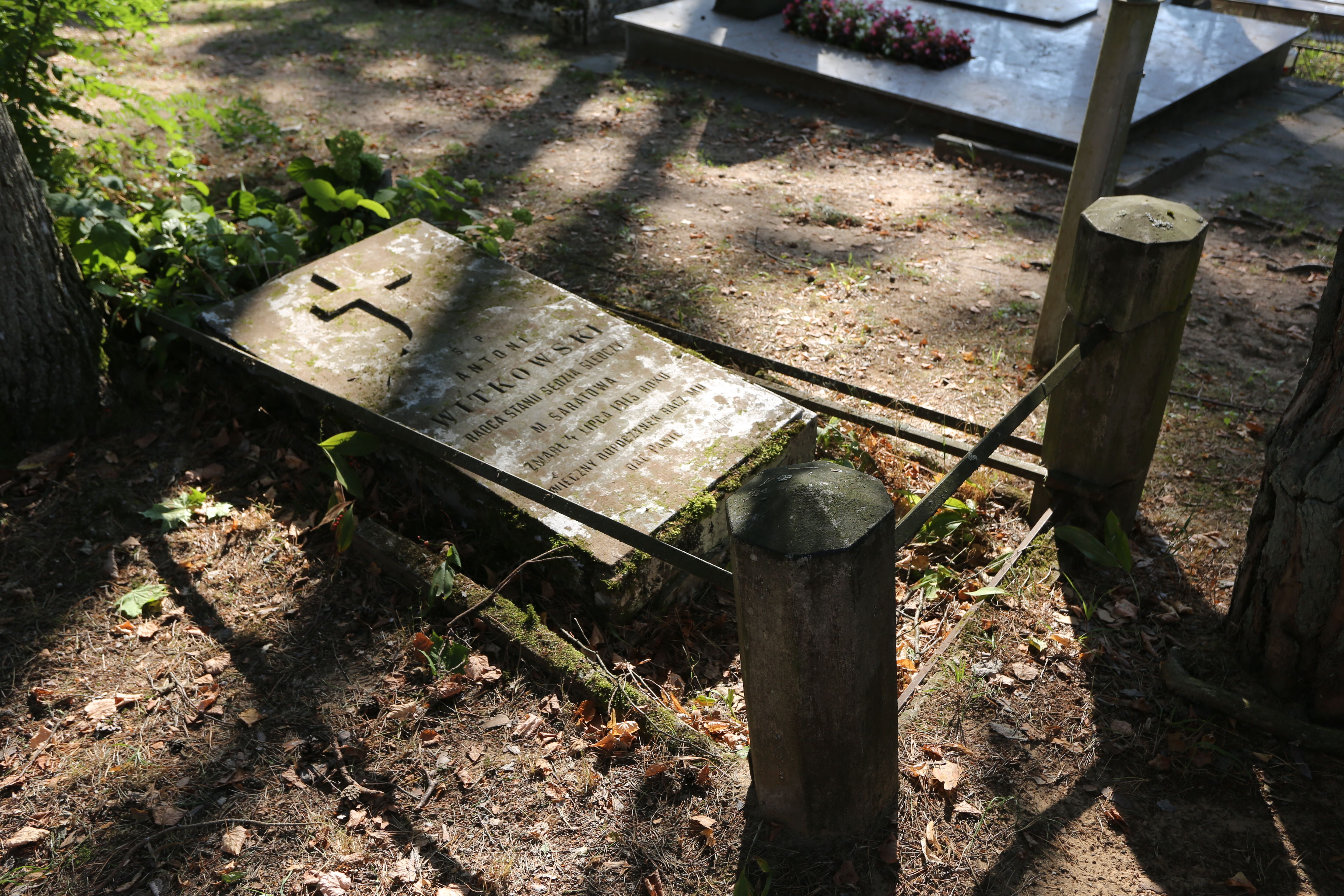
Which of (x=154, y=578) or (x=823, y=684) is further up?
(x=823, y=684)

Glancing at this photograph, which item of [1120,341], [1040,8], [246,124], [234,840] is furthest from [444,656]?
[1040,8]

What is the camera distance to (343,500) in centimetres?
360

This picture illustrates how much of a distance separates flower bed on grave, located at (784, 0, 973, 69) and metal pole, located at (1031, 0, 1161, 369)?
195 inches

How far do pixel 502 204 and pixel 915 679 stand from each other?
5046mm

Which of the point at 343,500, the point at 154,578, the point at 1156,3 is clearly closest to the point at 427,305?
the point at 343,500

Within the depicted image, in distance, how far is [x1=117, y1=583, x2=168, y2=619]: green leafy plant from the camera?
329 cm

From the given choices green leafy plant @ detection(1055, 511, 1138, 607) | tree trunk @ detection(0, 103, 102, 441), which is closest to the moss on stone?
green leafy plant @ detection(1055, 511, 1138, 607)

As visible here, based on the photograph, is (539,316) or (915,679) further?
(539,316)

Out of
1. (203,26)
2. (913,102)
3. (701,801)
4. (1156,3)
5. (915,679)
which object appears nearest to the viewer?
(701,801)

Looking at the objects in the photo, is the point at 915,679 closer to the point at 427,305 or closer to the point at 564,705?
the point at 564,705

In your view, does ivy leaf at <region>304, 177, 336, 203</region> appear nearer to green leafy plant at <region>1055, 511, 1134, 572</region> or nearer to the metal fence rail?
the metal fence rail

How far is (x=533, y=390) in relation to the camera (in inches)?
149

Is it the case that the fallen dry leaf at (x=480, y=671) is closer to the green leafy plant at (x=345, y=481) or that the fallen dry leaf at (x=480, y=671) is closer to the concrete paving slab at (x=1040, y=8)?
the green leafy plant at (x=345, y=481)

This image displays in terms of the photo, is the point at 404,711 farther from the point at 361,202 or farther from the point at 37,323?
the point at 361,202
